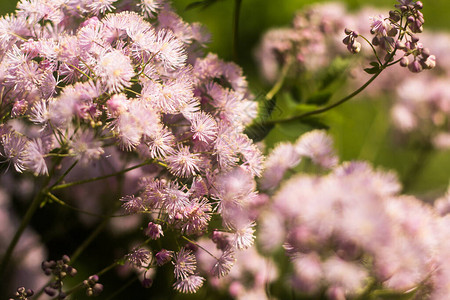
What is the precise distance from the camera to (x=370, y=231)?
0.41 m

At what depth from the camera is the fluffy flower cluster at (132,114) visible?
1.63 ft

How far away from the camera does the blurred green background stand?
45.3 inches

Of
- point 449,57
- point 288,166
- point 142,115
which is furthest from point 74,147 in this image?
point 449,57

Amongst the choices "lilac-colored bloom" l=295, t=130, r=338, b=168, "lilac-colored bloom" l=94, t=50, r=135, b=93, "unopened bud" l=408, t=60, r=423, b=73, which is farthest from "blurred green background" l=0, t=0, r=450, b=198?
"lilac-colored bloom" l=94, t=50, r=135, b=93

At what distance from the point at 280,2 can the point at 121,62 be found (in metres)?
1.00

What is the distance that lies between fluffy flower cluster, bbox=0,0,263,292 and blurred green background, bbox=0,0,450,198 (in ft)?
1.79

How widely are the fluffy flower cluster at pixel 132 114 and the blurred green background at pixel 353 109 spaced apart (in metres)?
0.54

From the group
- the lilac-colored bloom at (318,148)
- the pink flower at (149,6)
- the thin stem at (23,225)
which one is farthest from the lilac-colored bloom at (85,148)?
the lilac-colored bloom at (318,148)

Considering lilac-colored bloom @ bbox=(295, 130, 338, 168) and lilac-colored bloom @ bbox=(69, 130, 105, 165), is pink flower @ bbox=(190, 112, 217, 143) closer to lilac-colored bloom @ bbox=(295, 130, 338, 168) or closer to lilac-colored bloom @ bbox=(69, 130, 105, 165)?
lilac-colored bloom @ bbox=(69, 130, 105, 165)

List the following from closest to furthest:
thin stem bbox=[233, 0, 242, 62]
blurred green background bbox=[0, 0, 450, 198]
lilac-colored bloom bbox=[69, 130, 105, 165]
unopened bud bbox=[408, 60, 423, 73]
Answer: lilac-colored bloom bbox=[69, 130, 105, 165]
unopened bud bbox=[408, 60, 423, 73]
thin stem bbox=[233, 0, 242, 62]
blurred green background bbox=[0, 0, 450, 198]

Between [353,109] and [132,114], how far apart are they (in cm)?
99

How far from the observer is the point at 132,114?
1.61 ft

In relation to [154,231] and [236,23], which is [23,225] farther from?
[236,23]

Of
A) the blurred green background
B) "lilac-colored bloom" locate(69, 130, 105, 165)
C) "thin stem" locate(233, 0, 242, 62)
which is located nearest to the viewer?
"lilac-colored bloom" locate(69, 130, 105, 165)
